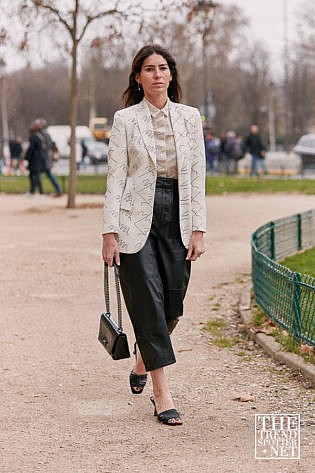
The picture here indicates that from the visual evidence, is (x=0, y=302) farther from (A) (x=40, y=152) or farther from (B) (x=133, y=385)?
(A) (x=40, y=152)

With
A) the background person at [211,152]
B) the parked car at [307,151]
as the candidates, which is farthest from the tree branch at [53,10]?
the background person at [211,152]

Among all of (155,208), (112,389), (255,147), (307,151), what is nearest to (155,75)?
(155,208)

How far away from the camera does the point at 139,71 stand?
5.86 meters

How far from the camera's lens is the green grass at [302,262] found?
1110cm

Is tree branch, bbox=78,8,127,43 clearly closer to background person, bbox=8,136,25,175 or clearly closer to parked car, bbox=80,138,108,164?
background person, bbox=8,136,25,175

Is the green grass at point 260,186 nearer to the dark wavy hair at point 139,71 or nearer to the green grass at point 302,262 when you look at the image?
the green grass at point 302,262

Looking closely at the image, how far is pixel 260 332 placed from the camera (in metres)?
8.03

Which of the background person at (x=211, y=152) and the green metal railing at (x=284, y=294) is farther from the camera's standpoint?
the background person at (x=211, y=152)

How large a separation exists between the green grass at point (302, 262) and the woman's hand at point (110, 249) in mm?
5257

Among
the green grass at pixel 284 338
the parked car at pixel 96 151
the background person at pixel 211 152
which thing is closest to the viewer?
the green grass at pixel 284 338

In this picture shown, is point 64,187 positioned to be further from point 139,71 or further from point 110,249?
point 110,249

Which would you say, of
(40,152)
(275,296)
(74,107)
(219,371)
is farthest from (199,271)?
(40,152)

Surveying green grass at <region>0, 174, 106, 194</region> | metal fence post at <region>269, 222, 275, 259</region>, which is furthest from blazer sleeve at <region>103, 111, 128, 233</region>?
green grass at <region>0, 174, 106, 194</region>

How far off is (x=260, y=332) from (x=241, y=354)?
0.45 m
